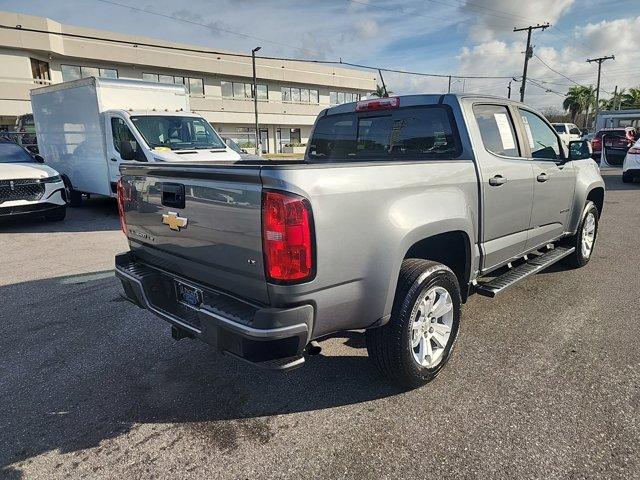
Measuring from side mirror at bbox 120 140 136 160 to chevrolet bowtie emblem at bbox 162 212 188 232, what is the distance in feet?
21.4

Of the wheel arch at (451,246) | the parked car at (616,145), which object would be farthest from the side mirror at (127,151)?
the parked car at (616,145)

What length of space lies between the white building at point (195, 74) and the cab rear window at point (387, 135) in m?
21.4

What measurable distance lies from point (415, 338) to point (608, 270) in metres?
3.91

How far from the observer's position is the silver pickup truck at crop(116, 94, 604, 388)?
2.30m

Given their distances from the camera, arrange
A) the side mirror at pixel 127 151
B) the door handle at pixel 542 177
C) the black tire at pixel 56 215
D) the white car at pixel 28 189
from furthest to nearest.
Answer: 1. the black tire at pixel 56 215
2. the side mirror at pixel 127 151
3. the white car at pixel 28 189
4. the door handle at pixel 542 177

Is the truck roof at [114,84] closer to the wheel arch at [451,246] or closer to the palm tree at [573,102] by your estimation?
the wheel arch at [451,246]

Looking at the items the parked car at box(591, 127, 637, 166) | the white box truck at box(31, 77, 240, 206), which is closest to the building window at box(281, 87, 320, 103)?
the parked car at box(591, 127, 637, 166)

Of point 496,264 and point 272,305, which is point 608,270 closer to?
point 496,264

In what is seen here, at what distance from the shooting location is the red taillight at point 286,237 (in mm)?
2227

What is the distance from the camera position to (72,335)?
4.00 metres

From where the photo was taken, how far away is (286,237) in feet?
7.37

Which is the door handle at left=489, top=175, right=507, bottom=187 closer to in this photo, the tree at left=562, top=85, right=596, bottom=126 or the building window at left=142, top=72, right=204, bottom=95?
the building window at left=142, top=72, right=204, bottom=95

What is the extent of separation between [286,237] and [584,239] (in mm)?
4827

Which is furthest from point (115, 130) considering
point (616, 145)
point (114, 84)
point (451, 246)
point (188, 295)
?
point (616, 145)
